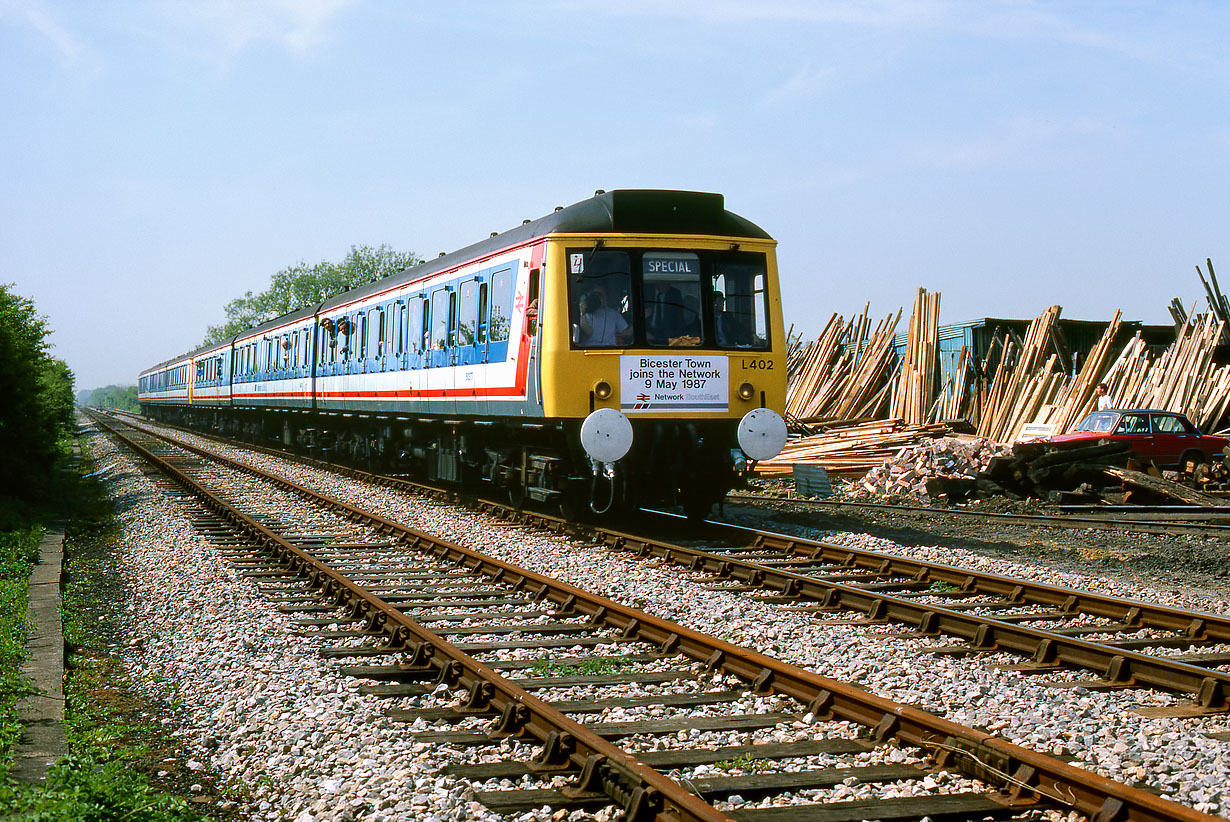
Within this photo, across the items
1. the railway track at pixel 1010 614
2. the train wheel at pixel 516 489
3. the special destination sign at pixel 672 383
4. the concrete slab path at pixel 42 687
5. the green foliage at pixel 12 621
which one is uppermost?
the special destination sign at pixel 672 383

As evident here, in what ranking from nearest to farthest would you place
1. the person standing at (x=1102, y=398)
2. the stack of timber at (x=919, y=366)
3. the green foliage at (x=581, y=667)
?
the green foliage at (x=581, y=667) → the person standing at (x=1102, y=398) → the stack of timber at (x=919, y=366)

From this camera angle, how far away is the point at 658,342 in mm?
11578

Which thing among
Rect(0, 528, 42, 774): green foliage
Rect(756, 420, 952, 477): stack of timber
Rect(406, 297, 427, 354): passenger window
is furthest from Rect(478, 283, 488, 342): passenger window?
Rect(756, 420, 952, 477): stack of timber

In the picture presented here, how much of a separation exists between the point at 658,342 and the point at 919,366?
16292 mm

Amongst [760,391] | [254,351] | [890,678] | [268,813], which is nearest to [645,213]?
[760,391]

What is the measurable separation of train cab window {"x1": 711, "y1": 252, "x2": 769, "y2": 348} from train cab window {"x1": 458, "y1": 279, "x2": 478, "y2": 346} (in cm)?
339

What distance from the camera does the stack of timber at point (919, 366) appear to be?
25.5 m

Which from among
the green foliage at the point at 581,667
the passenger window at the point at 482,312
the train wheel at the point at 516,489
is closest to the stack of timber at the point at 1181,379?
the train wheel at the point at 516,489

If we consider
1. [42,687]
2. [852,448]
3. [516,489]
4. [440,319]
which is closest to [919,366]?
[852,448]

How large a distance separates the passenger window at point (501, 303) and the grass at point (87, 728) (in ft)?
15.5

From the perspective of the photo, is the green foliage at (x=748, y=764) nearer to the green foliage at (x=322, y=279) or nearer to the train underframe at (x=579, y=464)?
the train underframe at (x=579, y=464)

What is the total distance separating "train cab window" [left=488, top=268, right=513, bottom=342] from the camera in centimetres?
1255

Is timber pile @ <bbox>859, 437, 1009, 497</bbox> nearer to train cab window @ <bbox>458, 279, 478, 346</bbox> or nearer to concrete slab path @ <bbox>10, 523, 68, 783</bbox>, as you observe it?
train cab window @ <bbox>458, 279, 478, 346</bbox>

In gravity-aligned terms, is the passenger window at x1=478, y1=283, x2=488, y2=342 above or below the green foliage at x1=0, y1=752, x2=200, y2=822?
above
